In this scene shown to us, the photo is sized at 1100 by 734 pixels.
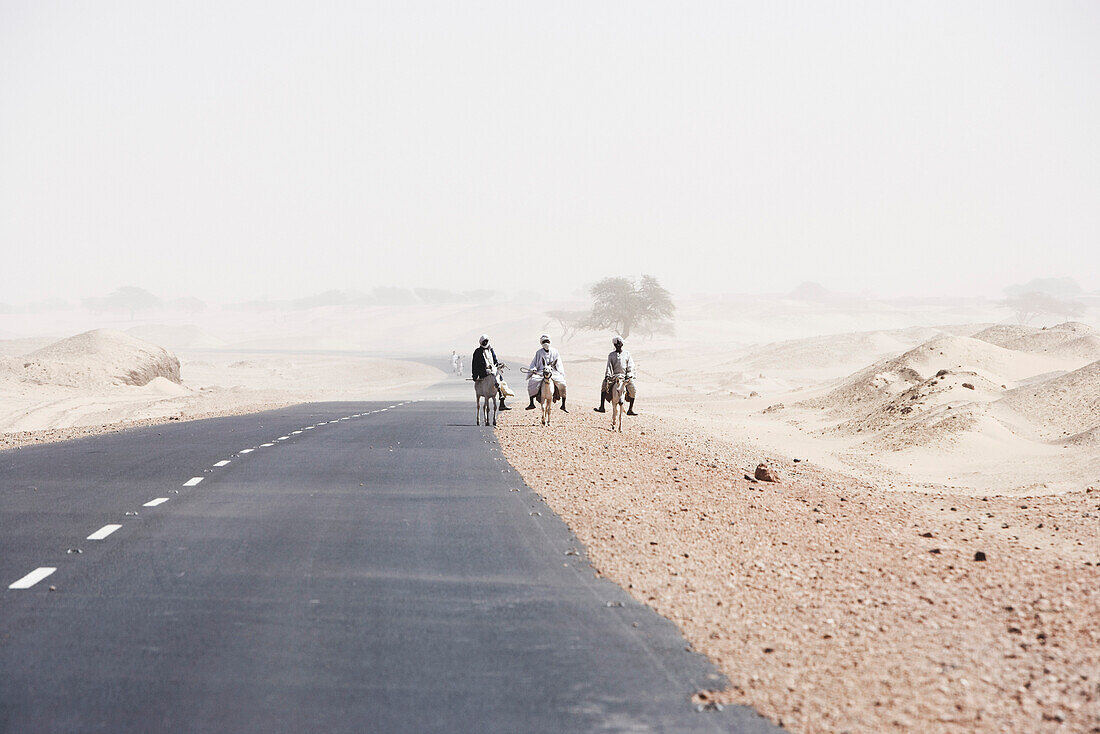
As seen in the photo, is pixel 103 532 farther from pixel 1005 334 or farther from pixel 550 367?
pixel 1005 334

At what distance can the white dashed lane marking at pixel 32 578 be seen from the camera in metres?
8.91

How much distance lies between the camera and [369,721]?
18.7 feet

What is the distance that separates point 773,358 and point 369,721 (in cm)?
8358

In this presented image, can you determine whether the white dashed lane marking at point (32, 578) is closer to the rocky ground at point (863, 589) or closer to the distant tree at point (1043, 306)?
the rocky ground at point (863, 589)

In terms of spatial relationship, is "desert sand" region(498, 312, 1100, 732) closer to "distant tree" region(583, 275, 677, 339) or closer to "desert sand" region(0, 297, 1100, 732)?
"desert sand" region(0, 297, 1100, 732)

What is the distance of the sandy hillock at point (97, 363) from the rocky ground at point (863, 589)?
42910 mm

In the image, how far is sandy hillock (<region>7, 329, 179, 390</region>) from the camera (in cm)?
5462

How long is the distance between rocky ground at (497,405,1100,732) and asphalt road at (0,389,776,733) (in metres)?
0.44

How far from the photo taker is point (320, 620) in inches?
310

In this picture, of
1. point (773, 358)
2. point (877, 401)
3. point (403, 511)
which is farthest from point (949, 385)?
point (773, 358)

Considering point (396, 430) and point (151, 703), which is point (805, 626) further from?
point (396, 430)

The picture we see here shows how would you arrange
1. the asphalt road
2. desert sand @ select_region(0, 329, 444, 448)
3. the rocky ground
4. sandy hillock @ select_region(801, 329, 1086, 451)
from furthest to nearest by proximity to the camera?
desert sand @ select_region(0, 329, 444, 448) < sandy hillock @ select_region(801, 329, 1086, 451) < the rocky ground < the asphalt road

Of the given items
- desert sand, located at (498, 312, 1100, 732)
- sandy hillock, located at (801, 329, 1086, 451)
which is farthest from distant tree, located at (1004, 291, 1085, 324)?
desert sand, located at (498, 312, 1100, 732)

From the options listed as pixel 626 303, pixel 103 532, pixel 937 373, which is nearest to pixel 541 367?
pixel 937 373
